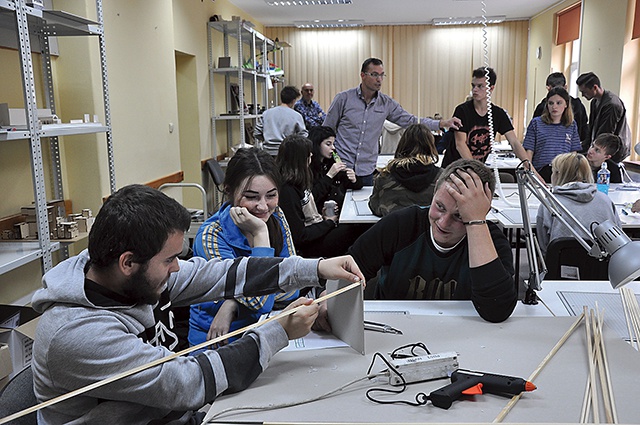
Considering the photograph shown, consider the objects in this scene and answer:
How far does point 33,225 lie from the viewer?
2811 mm

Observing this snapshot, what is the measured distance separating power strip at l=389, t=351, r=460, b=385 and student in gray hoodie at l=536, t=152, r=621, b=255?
1547mm

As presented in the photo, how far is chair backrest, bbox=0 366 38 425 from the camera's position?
1.06 meters

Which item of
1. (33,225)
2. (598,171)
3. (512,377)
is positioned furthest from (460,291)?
(598,171)

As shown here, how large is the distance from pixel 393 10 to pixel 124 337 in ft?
28.4

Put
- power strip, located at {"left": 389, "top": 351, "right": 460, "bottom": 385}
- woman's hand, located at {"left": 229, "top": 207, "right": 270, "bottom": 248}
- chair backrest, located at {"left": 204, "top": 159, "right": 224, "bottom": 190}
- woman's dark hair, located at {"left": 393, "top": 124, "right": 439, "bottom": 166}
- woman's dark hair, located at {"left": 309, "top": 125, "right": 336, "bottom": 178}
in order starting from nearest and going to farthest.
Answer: power strip, located at {"left": 389, "top": 351, "right": 460, "bottom": 385}, woman's hand, located at {"left": 229, "top": 207, "right": 270, "bottom": 248}, woman's dark hair, located at {"left": 393, "top": 124, "right": 439, "bottom": 166}, woman's dark hair, located at {"left": 309, "top": 125, "right": 336, "bottom": 178}, chair backrest, located at {"left": 204, "top": 159, "right": 224, "bottom": 190}

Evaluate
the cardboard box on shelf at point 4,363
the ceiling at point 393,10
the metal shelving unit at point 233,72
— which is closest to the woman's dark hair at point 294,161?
the cardboard box on shelf at point 4,363

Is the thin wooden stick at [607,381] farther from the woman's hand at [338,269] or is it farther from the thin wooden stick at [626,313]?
the woman's hand at [338,269]

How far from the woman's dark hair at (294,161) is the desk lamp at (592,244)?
1.72 meters

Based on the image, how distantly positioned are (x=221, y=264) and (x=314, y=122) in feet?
24.0

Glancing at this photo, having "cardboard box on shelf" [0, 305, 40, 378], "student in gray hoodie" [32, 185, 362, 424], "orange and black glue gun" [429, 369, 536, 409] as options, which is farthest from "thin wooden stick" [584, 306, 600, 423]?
"cardboard box on shelf" [0, 305, 40, 378]

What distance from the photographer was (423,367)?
1.22m

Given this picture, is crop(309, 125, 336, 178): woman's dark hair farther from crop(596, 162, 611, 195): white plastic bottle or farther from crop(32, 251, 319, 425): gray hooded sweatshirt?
crop(32, 251, 319, 425): gray hooded sweatshirt

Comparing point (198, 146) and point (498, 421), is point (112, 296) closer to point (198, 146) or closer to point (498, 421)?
point (498, 421)

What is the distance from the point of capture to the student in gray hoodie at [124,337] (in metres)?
1.03
